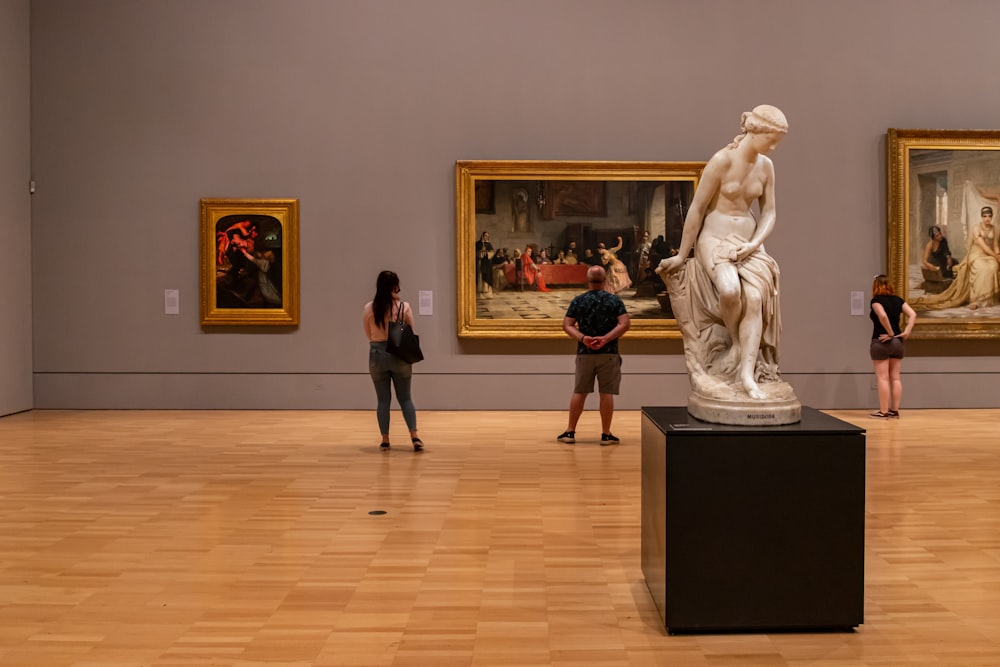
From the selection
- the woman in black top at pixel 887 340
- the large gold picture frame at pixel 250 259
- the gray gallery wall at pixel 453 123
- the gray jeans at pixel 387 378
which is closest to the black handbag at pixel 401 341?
the gray jeans at pixel 387 378

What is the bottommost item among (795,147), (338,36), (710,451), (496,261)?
(710,451)

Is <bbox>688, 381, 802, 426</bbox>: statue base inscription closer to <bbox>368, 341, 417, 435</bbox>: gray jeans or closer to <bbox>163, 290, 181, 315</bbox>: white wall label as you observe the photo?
<bbox>368, 341, 417, 435</bbox>: gray jeans

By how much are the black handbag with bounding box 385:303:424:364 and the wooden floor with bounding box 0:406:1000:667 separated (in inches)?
A: 45.4

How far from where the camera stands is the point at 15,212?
14461 millimetres

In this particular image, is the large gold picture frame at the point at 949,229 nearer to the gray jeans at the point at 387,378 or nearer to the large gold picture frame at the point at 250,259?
the gray jeans at the point at 387,378

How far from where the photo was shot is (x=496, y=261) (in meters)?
14.7

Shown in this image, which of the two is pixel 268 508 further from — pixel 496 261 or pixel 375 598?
pixel 496 261

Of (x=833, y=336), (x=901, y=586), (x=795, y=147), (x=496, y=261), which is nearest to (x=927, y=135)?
(x=795, y=147)

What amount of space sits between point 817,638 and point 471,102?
11.3 m

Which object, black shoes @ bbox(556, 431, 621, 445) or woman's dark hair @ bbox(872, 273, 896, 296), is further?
woman's dark hair @ bbox(872, 273, 896, 296)

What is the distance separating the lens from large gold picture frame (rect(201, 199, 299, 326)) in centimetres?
1475

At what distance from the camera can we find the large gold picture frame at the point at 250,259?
14750 mm

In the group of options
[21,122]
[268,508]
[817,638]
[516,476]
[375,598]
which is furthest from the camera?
[21,122]

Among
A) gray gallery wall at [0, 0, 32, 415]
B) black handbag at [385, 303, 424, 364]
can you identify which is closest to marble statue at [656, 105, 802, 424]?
black handbag at [385, 303, 424, 364]
